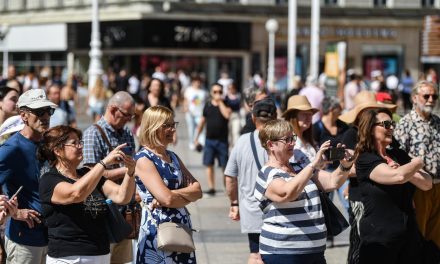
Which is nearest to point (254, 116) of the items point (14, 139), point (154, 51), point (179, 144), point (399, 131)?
point (399, 131)

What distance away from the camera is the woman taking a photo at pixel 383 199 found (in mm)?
6949

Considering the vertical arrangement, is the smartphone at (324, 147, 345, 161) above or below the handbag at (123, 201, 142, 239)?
above

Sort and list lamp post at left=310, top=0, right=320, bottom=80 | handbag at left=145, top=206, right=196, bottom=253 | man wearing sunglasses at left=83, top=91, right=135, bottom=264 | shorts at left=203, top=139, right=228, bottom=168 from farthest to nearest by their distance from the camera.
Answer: lamp post at left=310, top=0, right=320, bottom=80 → shorts at left=203, top=139, right=228, bottom=168 → man wearing sunglasses at left=83, top=91, right=135, bottom=264 → handbag at left=145, top=206, right=196, bottom=253

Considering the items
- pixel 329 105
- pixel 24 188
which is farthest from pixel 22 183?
pixel 329 105

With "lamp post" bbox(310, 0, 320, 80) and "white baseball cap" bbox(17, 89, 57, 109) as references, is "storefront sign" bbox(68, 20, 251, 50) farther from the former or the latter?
"white baseball cap" bbox(17, 89, 57, 109)

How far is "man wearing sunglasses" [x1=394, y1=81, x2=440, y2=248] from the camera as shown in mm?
7910

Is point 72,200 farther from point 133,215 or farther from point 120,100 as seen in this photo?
point 120,100

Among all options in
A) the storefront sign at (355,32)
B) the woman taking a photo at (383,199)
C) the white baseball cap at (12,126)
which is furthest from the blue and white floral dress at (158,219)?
the storefront sign at (355,32)

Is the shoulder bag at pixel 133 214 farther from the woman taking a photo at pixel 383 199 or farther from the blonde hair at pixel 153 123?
the woman taking a photo at pixel 383 199

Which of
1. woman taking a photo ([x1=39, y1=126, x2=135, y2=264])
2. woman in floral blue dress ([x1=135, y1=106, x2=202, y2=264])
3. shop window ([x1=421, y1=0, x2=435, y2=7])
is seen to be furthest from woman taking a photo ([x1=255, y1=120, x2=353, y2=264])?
shop window ([x1=421, y1=0, x2=435, y2=7])

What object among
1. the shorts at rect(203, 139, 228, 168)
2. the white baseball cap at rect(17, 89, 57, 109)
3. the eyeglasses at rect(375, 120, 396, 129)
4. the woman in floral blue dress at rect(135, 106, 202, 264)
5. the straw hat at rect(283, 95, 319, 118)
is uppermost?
the white baseball cap at rect(17, 89, 57, 109)

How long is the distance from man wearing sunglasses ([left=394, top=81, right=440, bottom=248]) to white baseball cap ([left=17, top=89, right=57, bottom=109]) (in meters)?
3.03

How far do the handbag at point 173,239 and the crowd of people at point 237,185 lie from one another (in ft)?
0.37

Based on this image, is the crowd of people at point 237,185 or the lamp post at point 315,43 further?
the lamp post at point 315,43
